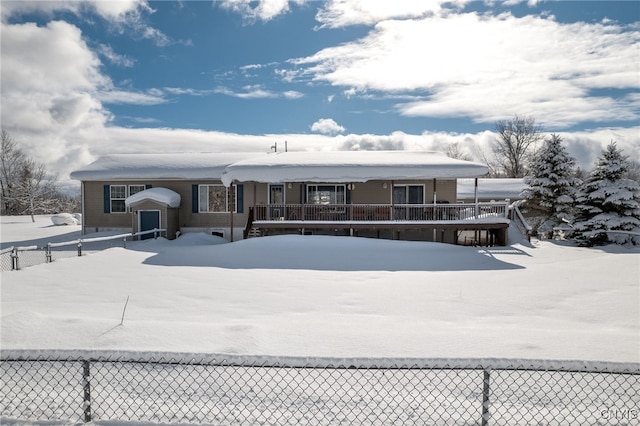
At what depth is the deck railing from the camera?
64.2 ft

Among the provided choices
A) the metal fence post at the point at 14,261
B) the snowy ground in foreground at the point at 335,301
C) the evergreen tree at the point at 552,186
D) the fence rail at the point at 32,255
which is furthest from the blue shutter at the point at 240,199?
the evergreen tree at the point at 552,186

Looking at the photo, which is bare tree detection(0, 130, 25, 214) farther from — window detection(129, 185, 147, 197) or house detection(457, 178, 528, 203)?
house detection(457, 178, 528, 203)

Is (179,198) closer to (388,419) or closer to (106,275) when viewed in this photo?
(106,275)

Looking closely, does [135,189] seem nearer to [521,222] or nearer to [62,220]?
[62,220]

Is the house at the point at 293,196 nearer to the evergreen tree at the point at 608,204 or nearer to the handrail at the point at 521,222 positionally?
the handrail at the point at 521,222

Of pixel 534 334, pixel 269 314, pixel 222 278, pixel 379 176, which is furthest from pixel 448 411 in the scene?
pixel 379 176

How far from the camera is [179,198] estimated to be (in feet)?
74.1

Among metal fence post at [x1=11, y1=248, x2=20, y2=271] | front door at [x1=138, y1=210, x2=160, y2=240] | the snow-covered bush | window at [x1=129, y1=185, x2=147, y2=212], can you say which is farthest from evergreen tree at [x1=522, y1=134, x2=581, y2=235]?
the snow-covered bush

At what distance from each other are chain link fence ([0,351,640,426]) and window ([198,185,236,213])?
17852 mm

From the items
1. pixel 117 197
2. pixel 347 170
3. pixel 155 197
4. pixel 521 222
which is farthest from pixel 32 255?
pixel 521 222

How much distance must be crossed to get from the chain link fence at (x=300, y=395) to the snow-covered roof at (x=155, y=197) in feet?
55.2

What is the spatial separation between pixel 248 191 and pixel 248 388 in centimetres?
1821

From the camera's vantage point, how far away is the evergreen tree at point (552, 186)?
77.5 ft

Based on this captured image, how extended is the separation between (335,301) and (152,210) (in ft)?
51.3
